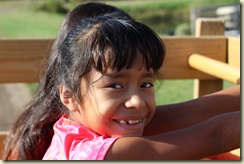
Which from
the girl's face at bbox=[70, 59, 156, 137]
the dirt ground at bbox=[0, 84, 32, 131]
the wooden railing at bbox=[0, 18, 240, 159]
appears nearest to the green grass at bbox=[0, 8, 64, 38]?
the dirt ground at bbox=[0, 84, 32, 131]

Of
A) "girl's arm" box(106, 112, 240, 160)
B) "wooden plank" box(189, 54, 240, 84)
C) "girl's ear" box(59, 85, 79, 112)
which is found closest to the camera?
"girl's arm" box(106, 112, 240, 160)

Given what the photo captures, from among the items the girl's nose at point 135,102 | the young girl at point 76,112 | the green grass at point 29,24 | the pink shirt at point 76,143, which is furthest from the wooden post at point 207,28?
the green grass at point 29,24

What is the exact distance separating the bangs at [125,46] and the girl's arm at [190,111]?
0.26 meters

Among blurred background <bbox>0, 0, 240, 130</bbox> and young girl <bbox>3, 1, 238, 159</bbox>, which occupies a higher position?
young girl <bbox>3, 1, 238, 159</bbox>

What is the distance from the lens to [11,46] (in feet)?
5.68

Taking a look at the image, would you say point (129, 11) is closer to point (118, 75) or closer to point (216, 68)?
point (216, 68)

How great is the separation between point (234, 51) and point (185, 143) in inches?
38.8

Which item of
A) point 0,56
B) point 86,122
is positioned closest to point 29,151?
point 86,122

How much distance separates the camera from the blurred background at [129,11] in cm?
470

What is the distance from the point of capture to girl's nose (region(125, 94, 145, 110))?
0.93 metres

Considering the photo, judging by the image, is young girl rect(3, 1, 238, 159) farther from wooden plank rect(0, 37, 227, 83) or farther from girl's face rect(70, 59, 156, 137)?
wooden plank rect(0, 37, 227, 83)

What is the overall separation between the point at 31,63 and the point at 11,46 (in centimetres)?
8

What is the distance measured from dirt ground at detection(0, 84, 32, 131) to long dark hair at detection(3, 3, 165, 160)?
129 inches

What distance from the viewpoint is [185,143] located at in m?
0.89
